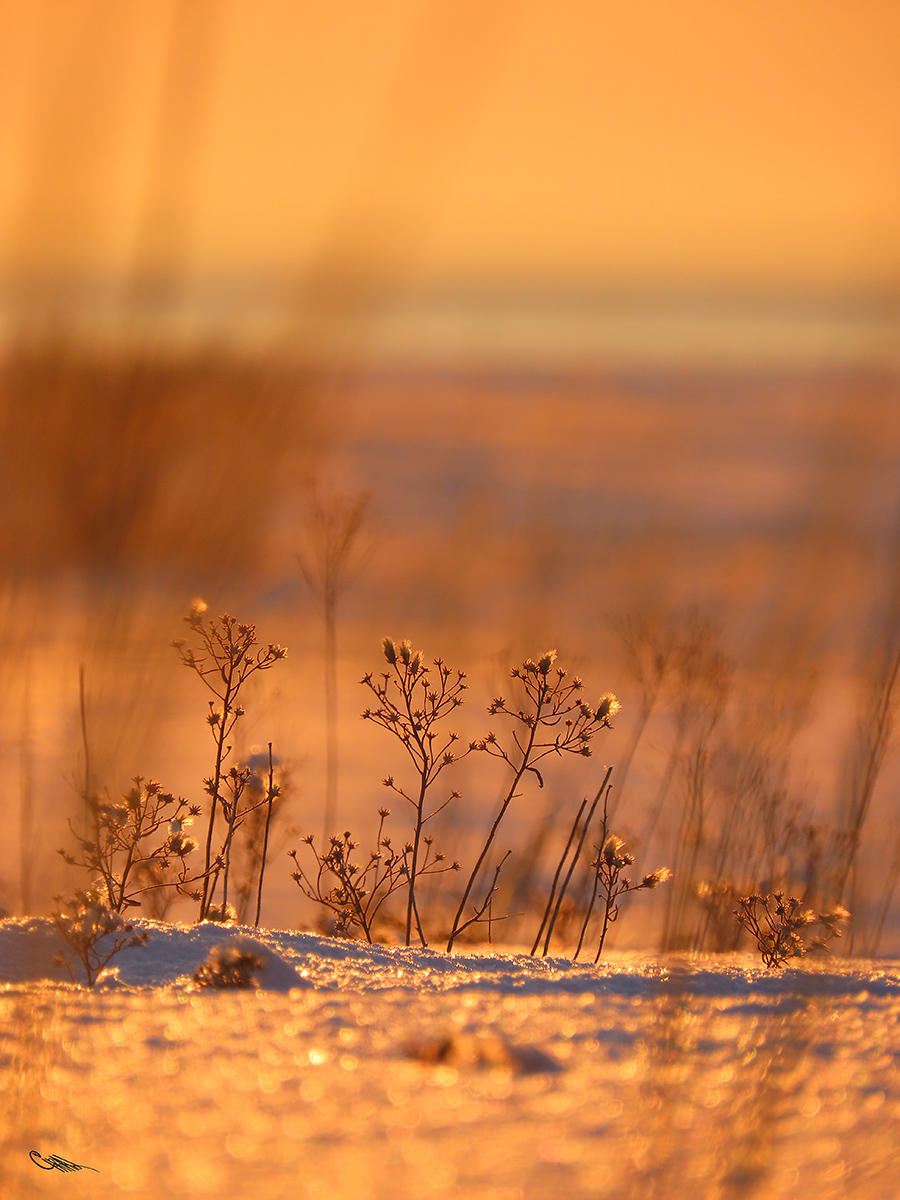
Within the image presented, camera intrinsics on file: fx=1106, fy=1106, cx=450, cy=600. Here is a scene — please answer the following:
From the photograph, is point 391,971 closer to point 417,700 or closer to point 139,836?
point 139,836

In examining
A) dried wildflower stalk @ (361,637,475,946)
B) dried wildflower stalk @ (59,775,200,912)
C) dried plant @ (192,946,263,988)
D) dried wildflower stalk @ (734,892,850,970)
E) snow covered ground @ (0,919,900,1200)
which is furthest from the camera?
dried wildflower stalk @ (361,637,475,946)

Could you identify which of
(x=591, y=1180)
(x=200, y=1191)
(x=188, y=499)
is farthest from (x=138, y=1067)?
(x=188, y=499)

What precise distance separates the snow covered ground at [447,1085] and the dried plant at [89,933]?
0.10 ft

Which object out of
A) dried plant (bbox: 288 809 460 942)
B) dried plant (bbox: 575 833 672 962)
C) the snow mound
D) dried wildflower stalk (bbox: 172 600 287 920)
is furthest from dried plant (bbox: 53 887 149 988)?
dried plant (bbox: 575 833 672 962)

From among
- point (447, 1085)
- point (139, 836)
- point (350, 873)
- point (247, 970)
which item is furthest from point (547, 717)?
point (447, 1085)

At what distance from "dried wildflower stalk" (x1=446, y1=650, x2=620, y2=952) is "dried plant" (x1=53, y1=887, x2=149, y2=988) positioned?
1092mm

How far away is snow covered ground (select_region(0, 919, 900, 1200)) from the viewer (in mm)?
1054

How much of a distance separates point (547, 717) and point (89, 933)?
1.37 m

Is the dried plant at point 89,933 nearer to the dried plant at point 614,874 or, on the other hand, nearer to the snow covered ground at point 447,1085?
the snow covered ground at point 447,1085

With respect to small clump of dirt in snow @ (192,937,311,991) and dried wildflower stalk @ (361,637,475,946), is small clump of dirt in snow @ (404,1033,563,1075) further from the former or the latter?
dried wildflower stalk @ (361,637,475,946)

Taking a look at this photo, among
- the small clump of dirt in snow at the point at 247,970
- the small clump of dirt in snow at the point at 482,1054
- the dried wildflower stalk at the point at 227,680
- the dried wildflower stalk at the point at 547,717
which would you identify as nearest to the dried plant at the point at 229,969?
the small clump of dirt in snow at the point at 247,970

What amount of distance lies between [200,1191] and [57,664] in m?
0.59

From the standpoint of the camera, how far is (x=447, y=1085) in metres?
1.26

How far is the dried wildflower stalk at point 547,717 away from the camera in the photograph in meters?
2.73
